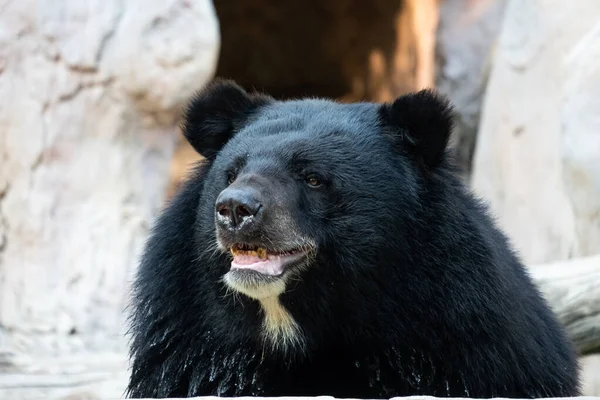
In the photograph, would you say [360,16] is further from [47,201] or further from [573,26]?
[47,201]

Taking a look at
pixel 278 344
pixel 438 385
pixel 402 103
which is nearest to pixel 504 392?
pixel 438 385

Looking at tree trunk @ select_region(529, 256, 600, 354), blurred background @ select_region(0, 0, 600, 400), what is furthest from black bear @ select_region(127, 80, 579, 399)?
blurred background @ select_region(0, 0, 600, 400)

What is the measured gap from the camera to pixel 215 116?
371 centimetres

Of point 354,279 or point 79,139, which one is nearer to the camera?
point 354,279

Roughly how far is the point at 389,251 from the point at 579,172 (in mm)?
2292

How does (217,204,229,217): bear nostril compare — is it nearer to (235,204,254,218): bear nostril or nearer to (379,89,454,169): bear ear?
(235,204,254,218): bear nostril

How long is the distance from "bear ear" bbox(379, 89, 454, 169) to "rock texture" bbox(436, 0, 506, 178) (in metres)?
6.61

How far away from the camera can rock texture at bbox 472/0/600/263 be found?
7258 millimetres

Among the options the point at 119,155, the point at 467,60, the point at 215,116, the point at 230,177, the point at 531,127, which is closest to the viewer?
the point at 230,177

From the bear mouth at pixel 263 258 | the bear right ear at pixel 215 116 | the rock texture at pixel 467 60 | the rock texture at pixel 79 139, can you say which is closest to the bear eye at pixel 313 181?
the bear mouth at pixel 263 258

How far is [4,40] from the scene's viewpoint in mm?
6516

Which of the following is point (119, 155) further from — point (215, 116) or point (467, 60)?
point (467, 60)

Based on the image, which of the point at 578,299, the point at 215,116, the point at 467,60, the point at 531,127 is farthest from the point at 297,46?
the point at 215,116

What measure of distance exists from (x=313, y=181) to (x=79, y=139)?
12.1ft
